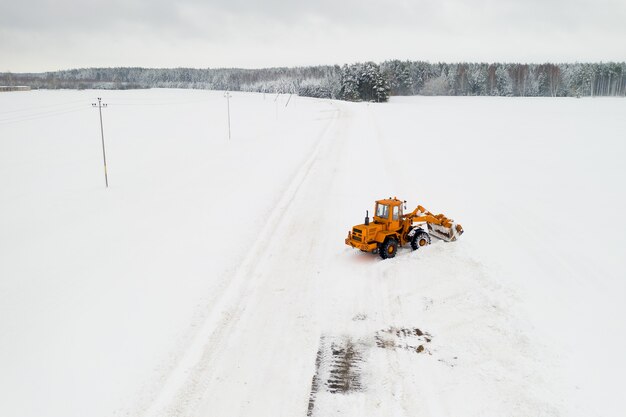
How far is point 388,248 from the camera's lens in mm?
15680

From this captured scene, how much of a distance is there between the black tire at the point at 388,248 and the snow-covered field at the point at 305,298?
1.06 feet

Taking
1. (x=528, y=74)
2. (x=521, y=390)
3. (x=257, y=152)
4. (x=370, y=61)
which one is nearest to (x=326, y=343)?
(x=521, y=390)

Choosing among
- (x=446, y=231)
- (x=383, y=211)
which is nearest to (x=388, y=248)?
(x=383, y=211)

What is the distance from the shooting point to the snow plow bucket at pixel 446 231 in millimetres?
16844

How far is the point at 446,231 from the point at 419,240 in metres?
1.26

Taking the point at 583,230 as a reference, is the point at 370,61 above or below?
above

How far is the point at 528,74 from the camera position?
159250 mm

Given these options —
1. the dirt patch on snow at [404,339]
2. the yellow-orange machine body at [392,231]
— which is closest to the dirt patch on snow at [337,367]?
the dirt patch on snow at [404,339]

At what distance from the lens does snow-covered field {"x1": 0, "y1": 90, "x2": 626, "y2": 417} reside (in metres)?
9.33

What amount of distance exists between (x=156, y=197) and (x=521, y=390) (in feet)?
69.7

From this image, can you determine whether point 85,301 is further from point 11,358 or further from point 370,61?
point 370,61

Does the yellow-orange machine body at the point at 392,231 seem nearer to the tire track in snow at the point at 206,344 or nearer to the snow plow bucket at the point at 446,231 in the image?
the snow plow bucket at the point at 446,231

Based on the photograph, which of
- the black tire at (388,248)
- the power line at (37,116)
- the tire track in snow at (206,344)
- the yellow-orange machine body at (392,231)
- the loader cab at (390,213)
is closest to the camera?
the tire track in snow at (206,344)

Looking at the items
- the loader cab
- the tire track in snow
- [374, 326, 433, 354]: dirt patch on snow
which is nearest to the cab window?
the loader cab
